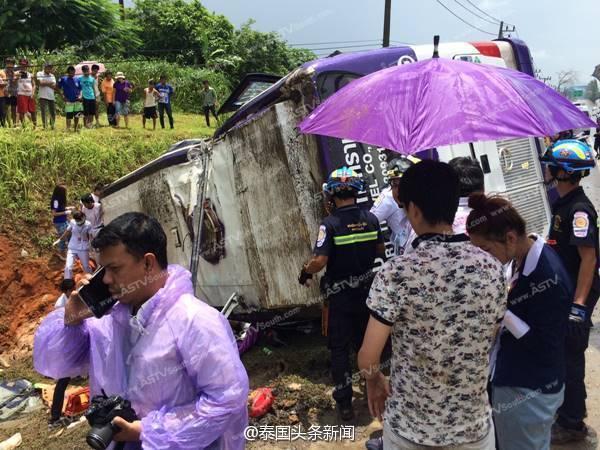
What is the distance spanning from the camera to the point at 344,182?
3.70 m

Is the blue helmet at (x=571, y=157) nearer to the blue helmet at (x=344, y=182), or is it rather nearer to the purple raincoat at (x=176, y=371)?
the blue helmet at (x=344, y=182)

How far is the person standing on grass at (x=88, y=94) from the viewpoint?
36.0 feet

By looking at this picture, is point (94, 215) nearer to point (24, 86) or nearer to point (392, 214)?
point (24, 86)

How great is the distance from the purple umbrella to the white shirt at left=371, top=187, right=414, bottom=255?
1732 millimetres

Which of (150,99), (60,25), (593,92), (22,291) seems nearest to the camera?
(22,291)

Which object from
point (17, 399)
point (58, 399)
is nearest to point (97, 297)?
point (58, 399)

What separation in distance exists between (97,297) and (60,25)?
71.8 ft

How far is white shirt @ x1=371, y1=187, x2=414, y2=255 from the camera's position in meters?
3.99

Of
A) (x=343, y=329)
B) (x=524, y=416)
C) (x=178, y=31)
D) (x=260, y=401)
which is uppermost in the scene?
(x=178, y=31)

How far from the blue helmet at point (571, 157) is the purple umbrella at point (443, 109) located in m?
0.64

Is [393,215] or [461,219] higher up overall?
[461,219]

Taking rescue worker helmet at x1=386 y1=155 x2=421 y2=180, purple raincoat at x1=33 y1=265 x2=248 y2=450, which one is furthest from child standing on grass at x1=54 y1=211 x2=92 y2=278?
purple raincoat at x1=33 y1=265 x2=248 y2=450

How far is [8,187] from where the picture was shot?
8.36m

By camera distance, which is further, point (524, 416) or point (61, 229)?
point (61, 229)
